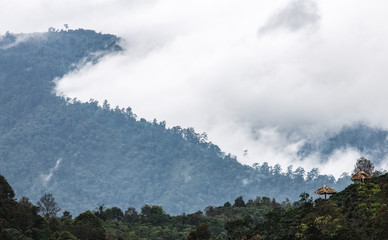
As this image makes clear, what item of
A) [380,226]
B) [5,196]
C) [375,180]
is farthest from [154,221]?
[380,226]

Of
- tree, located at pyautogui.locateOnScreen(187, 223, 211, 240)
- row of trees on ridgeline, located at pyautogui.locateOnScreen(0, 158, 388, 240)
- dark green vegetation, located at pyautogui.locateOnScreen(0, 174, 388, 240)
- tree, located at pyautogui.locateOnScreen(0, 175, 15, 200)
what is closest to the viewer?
dark green vegetation, located at pyautogui.locateOnScreen(0, 174, 388, 240)

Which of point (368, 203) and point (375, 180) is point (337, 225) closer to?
point (368, 203)

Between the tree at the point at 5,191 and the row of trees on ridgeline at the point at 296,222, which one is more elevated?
A: the tree at the point at 5,191

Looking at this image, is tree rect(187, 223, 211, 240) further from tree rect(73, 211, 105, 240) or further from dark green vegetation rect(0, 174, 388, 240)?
tree rect(73, 211, 105, 240)

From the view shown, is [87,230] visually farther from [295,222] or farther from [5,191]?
[295,222]

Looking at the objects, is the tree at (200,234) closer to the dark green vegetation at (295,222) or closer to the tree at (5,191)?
the dark green vegetation at (295,222)

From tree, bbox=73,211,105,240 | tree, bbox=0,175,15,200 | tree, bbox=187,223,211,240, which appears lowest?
tree, bbox=187,223,211,240

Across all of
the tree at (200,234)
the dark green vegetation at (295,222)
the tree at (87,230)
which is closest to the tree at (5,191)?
the dark green vegetation at (295,222)

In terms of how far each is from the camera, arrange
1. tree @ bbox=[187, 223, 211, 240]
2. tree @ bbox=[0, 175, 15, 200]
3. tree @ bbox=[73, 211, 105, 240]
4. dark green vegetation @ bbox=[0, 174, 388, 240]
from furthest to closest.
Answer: tree @ bbox=[73, 211, 105, 240] → tree @ bbox=[0, 175, 15, 200] → tree @ bbox=[187, 223, 211, 240] → dark green vegetation @ bbox=[0, 174, 388, 240]

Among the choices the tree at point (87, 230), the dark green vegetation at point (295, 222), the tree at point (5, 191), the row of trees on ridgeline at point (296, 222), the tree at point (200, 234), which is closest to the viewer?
the dark green vegetation at point (295, 222)

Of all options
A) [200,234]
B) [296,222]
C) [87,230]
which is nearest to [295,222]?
[296,222]

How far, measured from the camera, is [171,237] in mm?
138375

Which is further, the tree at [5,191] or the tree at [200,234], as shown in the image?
the tree at [5,191]

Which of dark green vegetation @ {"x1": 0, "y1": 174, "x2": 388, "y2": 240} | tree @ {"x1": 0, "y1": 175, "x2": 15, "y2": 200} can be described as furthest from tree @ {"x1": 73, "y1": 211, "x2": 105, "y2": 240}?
tree @ {"x1": 0, "y1": 175, "x2": 15, "y2": 200}
